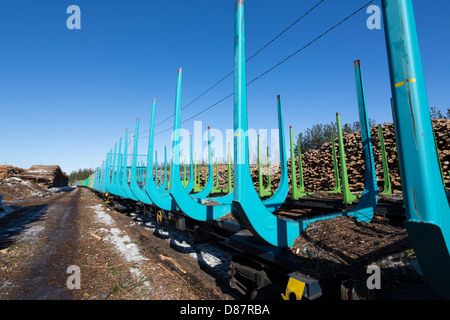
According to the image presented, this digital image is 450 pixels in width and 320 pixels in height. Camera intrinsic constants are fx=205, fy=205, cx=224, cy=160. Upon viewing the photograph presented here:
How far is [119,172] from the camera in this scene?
11.0 meters

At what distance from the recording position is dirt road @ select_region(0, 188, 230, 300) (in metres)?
3.04

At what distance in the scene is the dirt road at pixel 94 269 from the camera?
3039mm

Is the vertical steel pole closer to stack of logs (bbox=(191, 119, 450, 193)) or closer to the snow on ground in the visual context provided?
the snow on ground

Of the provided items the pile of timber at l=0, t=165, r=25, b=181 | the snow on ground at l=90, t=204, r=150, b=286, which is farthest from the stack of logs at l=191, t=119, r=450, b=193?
the pile of timber at l=0, t=165, r=25, b=181

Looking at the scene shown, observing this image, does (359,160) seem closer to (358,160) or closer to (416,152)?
(358,160)

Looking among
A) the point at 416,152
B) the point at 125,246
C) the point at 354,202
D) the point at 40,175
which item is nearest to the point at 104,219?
the point at 125,246

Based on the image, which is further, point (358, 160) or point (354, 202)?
point (358, 160)

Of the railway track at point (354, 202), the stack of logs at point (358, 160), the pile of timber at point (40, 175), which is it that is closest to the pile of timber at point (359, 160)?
the stack of logs at point (358, 160)

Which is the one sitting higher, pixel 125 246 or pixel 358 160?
pixel 358 160

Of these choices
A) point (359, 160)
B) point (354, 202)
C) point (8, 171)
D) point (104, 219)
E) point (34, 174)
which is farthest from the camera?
point (34, 174)

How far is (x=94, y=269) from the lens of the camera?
151 inches
